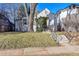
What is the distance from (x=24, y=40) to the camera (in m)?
2.52

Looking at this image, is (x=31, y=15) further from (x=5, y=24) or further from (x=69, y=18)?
(x=69, y=18)

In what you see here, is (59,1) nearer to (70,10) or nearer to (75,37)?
(70,10)

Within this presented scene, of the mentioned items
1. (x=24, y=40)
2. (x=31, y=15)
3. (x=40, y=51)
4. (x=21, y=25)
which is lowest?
(x=40, y=51)

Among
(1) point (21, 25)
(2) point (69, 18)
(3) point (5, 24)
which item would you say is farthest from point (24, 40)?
(2) point (69, 18)

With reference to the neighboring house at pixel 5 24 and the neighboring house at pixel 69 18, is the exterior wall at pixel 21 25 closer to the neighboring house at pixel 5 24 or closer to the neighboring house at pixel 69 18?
the neighboring house at pixel 5 24

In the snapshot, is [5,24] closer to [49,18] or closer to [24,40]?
[24,40]

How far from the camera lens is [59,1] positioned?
2.51 m

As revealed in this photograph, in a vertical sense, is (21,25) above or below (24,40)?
above

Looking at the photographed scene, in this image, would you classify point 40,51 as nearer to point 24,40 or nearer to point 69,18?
point 24,40

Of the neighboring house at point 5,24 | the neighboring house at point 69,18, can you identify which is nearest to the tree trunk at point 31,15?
the neighboring house at point 5,24

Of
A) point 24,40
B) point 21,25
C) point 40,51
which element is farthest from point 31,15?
point 40,51

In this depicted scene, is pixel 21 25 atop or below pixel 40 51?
atop

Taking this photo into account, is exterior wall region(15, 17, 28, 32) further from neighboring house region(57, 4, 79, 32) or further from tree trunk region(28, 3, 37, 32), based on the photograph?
neighboring house region(57, 4, 79, 32)

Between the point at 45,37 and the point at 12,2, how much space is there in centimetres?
59
